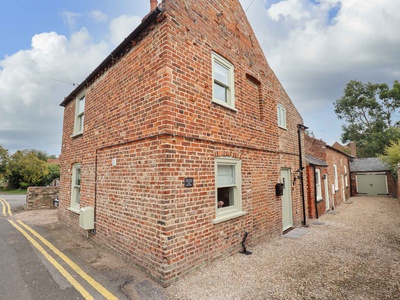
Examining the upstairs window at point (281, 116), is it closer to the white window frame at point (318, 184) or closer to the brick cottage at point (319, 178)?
the brick cottage at point (319, 178)

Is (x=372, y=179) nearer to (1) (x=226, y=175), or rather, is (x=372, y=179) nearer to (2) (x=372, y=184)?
(2) (x=372, y=184)

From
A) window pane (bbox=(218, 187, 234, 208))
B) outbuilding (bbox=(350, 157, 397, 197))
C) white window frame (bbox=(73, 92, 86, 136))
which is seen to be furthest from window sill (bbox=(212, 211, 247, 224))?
outbuilding (bbox=(350, 157, 397, 197))

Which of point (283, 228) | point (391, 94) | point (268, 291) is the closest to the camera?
point (268, 291)

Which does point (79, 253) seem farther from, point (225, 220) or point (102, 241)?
point (225, 220)

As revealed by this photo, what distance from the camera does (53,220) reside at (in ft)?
30.9

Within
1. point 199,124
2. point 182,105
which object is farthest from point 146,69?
point 199,124

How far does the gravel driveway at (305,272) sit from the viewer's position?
3.74m

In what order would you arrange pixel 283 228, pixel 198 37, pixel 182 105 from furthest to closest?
pixel 283 228 < pixel 198 37 < pixel 182 105

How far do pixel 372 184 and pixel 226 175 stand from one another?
2520 cm

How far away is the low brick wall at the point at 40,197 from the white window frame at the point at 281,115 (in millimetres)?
13893

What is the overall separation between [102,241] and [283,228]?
631 cm

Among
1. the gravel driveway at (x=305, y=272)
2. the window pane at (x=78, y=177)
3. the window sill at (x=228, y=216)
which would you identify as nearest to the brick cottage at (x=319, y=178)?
the gravel driveway at (x=305, y=272)

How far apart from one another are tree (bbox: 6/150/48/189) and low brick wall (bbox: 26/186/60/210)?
20.9 meters

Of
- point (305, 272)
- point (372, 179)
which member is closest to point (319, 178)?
point (305, 272)
